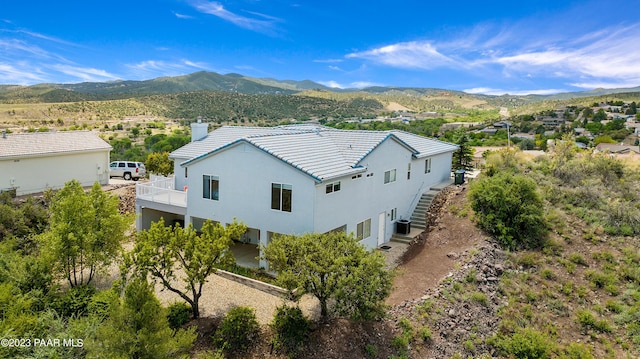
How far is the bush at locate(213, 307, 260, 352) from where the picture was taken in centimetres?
1198

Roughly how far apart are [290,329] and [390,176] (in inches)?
458

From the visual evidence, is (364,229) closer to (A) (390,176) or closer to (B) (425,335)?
(A) (390,176)

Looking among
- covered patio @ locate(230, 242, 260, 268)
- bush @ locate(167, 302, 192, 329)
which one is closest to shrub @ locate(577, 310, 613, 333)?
covered patio @ locate(230, 242, 260, 268)

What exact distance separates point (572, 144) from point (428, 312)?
2198 centimetres

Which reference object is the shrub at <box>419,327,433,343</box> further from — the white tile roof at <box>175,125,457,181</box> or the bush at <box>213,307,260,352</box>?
the white tile roof at <box>175,125,457,181</box>

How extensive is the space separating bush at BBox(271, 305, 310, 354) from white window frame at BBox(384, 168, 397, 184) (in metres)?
10.5

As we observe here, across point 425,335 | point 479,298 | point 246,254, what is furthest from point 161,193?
point 479,298

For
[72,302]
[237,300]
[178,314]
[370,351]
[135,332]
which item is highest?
[135,332]

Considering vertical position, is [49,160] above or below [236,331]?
above

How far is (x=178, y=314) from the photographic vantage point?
13078 millimetres

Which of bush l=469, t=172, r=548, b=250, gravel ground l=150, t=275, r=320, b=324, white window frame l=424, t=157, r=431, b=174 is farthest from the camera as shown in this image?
white window frame l=424, t=157, r=431, b=174

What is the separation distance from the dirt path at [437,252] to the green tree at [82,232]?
10.4 metres

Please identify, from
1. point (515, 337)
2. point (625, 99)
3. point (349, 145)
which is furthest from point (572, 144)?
point (625, 99)

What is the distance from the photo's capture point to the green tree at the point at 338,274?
39.1 ft
